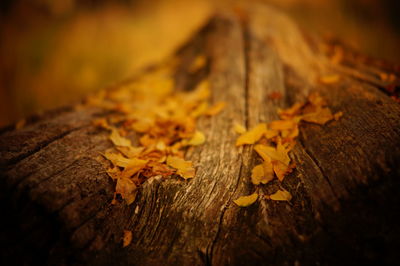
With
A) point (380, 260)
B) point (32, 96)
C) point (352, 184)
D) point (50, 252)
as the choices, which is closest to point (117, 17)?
point (32, 96)

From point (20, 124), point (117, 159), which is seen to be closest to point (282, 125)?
point (117, 159)

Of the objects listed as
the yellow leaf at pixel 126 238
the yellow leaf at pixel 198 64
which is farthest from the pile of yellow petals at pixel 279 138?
the yellow leaf at pixel 198 64

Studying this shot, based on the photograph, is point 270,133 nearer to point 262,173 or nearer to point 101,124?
point 262,173

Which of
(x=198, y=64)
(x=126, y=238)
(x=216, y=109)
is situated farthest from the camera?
(x=198, y=64)

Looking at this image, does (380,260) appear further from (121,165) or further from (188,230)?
(121,165)

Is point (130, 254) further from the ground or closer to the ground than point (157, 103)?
closer to the ground
